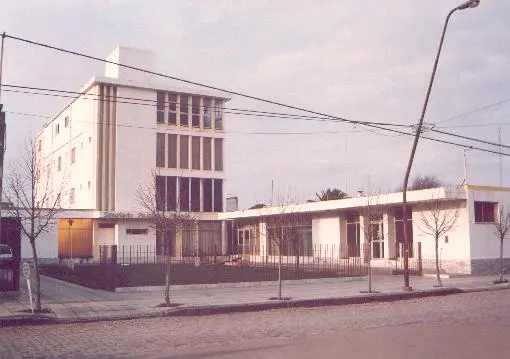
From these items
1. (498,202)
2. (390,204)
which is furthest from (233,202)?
(498,202)

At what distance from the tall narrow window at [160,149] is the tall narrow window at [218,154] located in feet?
16.6

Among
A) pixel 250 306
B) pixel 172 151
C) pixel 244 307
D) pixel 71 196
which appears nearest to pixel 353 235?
pixel 172 151

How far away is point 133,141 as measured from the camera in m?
49.8

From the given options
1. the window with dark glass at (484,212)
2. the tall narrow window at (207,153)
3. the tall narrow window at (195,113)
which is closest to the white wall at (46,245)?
the tall narrow window at (207,153)

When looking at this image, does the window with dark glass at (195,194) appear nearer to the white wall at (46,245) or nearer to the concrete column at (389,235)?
the white wall at (46,245)

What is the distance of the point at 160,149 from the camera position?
5106 centimetres

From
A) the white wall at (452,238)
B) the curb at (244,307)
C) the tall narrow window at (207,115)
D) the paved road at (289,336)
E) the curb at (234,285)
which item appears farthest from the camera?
the tall narrow window at (207,115)

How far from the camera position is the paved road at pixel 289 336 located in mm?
9961

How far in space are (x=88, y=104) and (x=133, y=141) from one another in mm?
5347

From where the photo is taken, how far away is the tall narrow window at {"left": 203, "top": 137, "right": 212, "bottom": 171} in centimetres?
5300

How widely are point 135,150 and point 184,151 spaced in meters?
4.40

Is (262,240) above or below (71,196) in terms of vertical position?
below

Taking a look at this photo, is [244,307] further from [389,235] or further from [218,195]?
[218,195]

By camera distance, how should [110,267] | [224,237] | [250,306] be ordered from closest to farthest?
[250,306] → [110,267] → [224,237]
